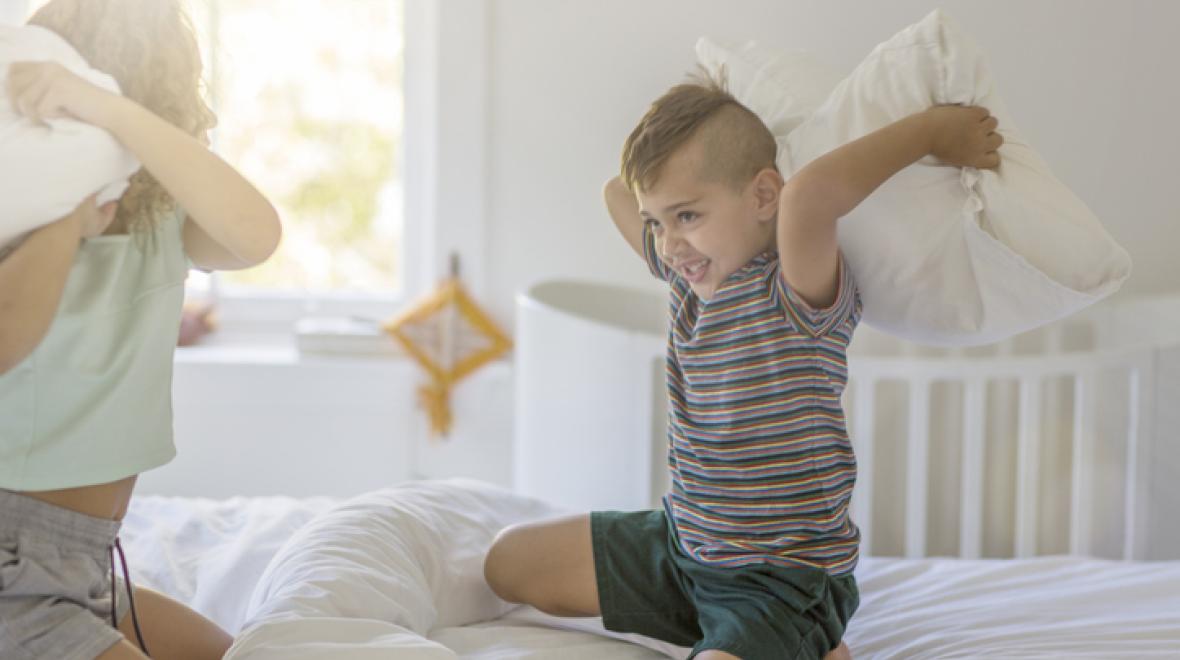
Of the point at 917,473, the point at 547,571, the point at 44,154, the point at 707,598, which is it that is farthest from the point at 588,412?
the point at 44,154

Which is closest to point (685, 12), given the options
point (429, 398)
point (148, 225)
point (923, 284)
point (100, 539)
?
point (429, 398)

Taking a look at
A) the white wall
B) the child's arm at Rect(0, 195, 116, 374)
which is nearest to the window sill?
the white wall

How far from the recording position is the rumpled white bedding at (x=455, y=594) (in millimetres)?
1025

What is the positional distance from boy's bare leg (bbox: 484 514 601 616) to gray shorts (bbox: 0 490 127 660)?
402 mm

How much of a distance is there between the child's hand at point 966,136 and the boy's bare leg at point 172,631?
31.8 inches

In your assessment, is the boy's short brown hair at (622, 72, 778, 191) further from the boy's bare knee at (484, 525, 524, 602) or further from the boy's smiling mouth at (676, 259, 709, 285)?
the boy's bare knee at (484, 525, 524, 602)

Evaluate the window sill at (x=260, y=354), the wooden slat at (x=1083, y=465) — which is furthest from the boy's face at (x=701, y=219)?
the window sill at (x=260, y=354)

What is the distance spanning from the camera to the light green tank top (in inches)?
36.7

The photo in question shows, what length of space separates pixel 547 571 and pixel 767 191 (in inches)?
18.0

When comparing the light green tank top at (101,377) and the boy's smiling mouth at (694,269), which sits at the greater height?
the boy's smiling mouth at (694,269)

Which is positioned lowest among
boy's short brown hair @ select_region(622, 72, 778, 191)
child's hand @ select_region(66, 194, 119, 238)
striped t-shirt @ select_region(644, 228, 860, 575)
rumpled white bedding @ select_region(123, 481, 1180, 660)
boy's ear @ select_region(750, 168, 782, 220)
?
rumpled white bedding @ select_region(123, 481, 1180, 660)

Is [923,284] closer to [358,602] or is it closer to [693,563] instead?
[693,563]

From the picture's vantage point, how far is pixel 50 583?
0.92m

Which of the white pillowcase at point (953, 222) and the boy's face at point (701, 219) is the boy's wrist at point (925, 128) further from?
the boy's face at point (701, 219)
